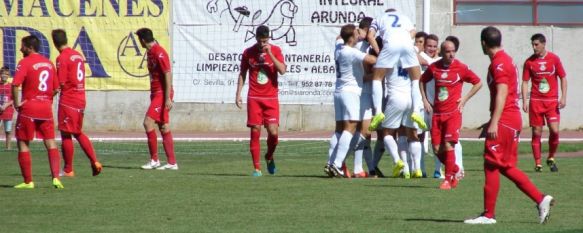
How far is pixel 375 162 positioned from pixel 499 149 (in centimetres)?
592

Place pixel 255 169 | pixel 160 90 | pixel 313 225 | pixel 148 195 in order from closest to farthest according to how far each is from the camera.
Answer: pixel 313 225 → pixel 148 195 → pixel 255 169 → pixel 160 90

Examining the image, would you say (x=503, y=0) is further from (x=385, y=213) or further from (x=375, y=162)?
(x=385, y=213)

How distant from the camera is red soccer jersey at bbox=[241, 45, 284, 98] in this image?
1720cm

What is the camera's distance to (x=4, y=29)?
3070 cm

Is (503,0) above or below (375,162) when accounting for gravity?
above

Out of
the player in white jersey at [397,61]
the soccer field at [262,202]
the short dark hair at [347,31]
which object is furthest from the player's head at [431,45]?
the soccer field at [262,202]

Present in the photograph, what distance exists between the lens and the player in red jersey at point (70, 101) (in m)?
16.6

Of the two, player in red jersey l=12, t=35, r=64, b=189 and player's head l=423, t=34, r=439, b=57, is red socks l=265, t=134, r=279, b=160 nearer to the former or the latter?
player's head l=423, t=34, r=439, b=57

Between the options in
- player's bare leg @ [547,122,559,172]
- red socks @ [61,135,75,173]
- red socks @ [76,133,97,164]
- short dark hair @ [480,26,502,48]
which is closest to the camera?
short dark hair @ [480,26,502,48]

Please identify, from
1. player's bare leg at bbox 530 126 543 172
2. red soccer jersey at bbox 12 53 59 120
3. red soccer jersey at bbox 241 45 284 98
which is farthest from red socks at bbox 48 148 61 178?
player's bare leg at bbox 530 126 543 172

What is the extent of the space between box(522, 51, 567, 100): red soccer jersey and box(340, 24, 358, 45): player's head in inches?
141

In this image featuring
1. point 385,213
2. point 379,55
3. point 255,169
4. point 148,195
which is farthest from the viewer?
point 255,169

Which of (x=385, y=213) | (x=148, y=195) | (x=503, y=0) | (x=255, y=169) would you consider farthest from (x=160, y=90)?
(x=503, y=0)

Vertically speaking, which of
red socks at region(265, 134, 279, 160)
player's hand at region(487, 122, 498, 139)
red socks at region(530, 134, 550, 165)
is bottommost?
red socks at region(530, 134, 550, 165)
